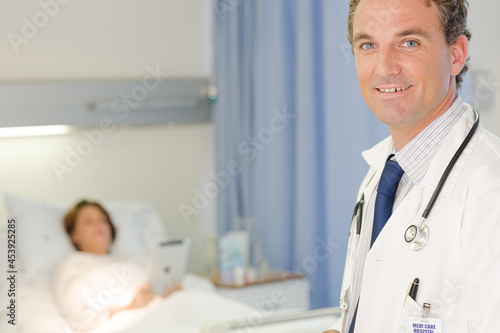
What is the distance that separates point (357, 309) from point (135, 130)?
181 centimetres

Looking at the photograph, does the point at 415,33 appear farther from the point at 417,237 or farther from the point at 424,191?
the point at 417,237

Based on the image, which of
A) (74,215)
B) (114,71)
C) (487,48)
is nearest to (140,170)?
(74,215)

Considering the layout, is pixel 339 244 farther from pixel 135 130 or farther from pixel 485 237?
pixel 485 237

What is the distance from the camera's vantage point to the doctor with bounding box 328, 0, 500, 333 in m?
1.13

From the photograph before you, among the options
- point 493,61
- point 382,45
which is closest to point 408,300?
point 382,45

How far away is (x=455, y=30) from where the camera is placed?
1348 mm

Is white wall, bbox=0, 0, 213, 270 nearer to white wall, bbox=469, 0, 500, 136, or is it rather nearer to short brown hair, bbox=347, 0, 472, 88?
white wall, bbox=469, 0, 500, 136

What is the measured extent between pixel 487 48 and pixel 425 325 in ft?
3.88

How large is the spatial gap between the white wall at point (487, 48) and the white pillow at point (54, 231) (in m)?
1.58

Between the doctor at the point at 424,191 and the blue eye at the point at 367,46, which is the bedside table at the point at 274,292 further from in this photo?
the blue eye at the point at 367,46

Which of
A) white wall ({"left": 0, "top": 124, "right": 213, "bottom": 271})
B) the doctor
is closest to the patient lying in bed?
white wall ({"left": 0, "top": 124, "right": 213, "bottom": 271})

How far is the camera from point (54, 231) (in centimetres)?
271

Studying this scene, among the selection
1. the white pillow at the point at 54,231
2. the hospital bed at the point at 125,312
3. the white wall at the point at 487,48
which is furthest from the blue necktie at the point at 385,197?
the white pillow at the point at 54,231

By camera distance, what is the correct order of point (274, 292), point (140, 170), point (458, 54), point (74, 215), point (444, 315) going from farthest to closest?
1. point (274, 292)
2. point (140, 170)
3. point (74, 215)
4. point (458, 54)
5. point (444, 315)
